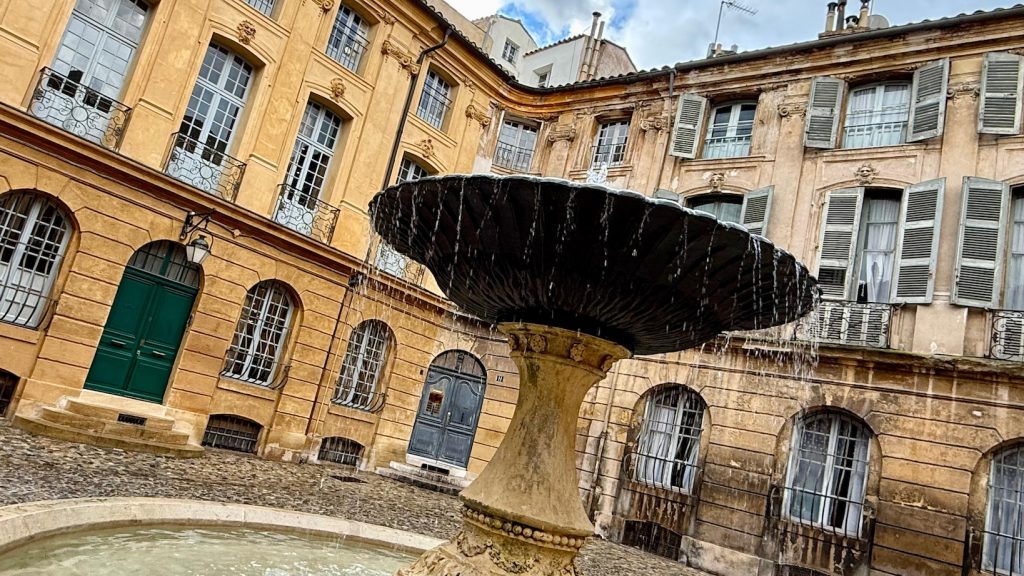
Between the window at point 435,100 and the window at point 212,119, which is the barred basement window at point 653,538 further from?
the window at point 435,100

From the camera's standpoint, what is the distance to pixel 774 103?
13492 mm

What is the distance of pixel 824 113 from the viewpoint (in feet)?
41.2

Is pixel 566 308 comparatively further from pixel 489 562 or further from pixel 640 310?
pixel 489 562

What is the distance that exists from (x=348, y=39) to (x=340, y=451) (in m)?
8.94

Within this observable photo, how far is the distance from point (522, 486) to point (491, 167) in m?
→ 13.4

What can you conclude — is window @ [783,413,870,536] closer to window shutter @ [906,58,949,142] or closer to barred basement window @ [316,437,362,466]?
window shutter @ [906,58,949,142]

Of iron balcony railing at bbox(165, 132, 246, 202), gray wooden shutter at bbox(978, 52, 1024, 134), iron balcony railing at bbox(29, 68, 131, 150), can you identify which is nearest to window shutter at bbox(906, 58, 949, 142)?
gray wooden shutter at bbox(978, 52, 1024, 134)

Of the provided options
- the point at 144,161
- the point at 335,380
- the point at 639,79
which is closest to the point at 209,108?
the point at 144,161

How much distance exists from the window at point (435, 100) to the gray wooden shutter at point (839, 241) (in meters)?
9.12

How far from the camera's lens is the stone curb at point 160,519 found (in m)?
3.92

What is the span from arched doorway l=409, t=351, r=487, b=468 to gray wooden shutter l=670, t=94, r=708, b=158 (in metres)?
6.80

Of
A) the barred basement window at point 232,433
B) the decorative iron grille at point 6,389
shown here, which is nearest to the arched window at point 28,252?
the decorative iron grille at point 6,389

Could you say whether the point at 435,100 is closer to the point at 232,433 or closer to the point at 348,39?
the point at 348,39

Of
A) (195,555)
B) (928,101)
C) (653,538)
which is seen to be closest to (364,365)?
(653,538)
